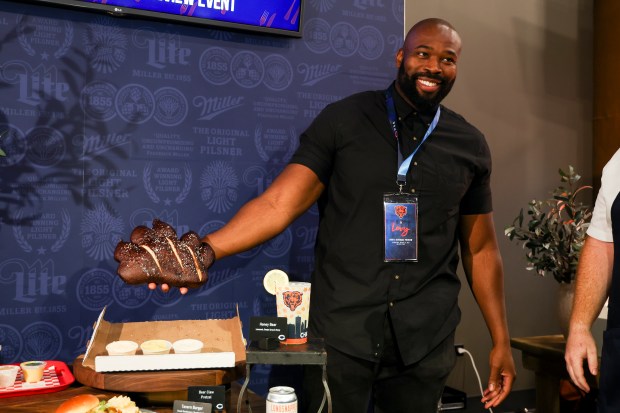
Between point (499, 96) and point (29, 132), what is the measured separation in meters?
2.71

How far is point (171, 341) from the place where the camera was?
1.75 m

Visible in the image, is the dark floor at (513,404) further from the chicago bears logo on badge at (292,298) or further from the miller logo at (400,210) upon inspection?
the chicago bears logo on badge at (292,298)

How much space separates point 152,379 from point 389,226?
78 cm

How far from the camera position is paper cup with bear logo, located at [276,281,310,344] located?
1486mm

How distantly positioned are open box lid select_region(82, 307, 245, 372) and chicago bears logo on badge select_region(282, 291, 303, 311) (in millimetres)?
242

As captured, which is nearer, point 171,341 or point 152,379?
point 152,379

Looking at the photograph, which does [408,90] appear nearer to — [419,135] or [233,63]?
[419,135]

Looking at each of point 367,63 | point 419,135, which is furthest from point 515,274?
point 419,135

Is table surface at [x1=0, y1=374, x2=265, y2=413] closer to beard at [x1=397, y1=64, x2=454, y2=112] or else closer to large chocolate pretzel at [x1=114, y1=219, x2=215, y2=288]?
large chocolate pretzel at [x1=114, y1=219, x2=215, y2=288]

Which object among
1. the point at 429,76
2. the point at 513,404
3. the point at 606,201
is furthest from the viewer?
the point at 513,404

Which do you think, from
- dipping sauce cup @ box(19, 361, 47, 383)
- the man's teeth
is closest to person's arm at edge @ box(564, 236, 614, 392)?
the man's teeth

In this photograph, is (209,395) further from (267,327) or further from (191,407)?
Answer: (267,327)

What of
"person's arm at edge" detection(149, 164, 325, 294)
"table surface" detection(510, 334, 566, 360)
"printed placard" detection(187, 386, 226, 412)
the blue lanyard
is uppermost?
the blue lanyard

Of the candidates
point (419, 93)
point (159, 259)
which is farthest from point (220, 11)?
point (159, 259)
